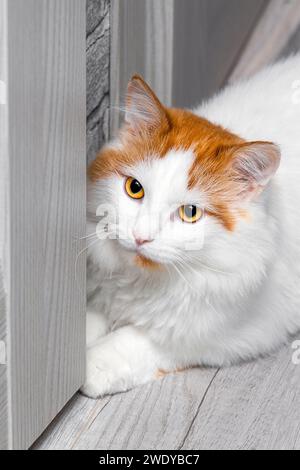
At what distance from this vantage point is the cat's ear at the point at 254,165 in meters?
1.47

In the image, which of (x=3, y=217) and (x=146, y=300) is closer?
(x=3, y=217)


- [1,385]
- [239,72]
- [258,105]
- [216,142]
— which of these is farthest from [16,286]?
[239,72]

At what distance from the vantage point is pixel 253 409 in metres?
1.63

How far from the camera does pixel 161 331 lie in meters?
1.67

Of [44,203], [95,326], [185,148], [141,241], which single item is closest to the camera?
[44,203]

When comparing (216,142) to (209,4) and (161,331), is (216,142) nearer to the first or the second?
(161,331)

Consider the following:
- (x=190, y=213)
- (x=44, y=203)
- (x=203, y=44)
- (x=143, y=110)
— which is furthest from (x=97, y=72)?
(x=203, y=44)

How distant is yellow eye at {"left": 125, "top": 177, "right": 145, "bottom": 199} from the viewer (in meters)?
1.52

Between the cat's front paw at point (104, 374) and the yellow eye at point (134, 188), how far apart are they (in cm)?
36

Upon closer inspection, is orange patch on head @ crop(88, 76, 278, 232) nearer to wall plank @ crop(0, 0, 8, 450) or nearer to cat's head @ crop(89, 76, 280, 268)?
cat's head @ crop(89, 76, 280, 268)

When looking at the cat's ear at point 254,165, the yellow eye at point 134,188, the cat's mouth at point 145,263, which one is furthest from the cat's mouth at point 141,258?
the cat's ear at point 254,165

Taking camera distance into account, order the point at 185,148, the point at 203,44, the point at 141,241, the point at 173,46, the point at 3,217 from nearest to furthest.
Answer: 1. the point at 3,217
2. the point at 141,241
3. the point at 185,148
4. the point at 173,46
5. the point at 203,44

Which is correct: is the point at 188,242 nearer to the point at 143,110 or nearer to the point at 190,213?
the point at 190,213

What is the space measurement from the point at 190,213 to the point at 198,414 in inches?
16.6
